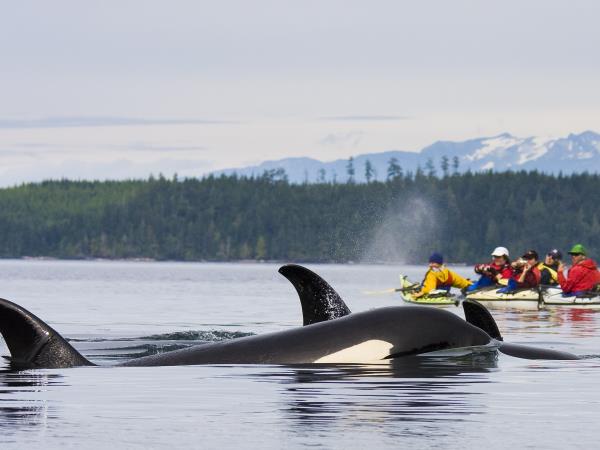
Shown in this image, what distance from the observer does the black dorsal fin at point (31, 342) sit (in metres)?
16.7

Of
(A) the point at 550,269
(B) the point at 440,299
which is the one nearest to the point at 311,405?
(B) the point at 440,299

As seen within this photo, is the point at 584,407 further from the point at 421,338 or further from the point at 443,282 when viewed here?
the point at 443,282

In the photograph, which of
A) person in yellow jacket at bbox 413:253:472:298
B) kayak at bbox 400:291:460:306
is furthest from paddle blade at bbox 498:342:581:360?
person in yellow jacket at bbox 413:253:472:298

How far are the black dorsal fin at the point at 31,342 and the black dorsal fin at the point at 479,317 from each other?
16.4 ft

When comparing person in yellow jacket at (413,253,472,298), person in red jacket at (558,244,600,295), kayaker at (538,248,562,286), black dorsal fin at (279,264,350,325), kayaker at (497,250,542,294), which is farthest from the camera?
kayaker at (538,248,562,286)

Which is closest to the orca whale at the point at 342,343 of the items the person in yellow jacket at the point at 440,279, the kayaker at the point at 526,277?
the person in yellow jacket at the point at 440,279

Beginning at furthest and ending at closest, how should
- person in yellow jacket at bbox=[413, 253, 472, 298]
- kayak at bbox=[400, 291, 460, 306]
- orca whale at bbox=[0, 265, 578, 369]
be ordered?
person in yellow jacket at bbox=[413, 253, 472, 298]
kayak at bbox=[400, 291, 460, 306]
orca whale at bbox=[0, 265, 578, 369]

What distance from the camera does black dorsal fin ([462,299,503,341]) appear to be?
2016 cm

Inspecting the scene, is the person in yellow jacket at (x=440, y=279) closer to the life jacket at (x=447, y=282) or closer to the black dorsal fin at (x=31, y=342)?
the life jacket at (x=447, y=282)

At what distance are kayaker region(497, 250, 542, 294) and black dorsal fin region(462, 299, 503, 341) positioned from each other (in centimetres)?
2531

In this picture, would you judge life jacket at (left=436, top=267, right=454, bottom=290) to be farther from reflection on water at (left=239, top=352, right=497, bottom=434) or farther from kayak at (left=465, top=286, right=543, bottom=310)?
reflection on water at (left=239, top=352, right=497, bottom=434)

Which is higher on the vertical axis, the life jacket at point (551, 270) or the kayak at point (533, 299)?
the life jacket at point (551, 270)

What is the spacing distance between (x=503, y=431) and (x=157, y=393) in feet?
14.0

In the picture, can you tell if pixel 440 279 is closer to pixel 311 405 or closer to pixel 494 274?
pixel 494 274
